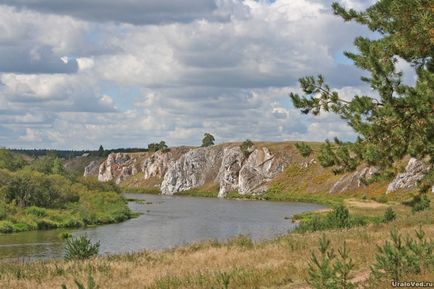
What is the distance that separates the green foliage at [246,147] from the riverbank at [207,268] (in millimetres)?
151985

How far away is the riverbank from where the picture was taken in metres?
15.3

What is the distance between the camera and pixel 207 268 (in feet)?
61.1

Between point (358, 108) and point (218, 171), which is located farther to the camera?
point (218, 171)

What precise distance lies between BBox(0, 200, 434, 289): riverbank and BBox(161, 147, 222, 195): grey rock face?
161 metres

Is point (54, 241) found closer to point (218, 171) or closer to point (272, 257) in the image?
point (272, 257)

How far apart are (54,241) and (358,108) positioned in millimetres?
44442

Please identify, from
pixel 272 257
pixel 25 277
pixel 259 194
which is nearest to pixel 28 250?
pixel 25 277

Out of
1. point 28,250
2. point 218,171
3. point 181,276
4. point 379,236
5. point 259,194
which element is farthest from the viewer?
point 218,171

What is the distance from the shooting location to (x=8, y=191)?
79000 millimetres

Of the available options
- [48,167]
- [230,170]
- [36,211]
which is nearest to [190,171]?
[230,170]

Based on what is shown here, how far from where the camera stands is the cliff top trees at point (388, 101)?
1656 centimetres

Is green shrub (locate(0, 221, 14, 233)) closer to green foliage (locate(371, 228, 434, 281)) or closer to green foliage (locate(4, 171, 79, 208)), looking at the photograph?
green foliage (locate(4, 171, 79, 208))

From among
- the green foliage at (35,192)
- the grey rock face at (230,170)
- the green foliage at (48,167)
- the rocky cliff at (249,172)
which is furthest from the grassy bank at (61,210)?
the grey rock face at (230,170)

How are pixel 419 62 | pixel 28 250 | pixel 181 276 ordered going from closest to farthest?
pixel 181 276 < pixel 419 62 < pixel 28 250
